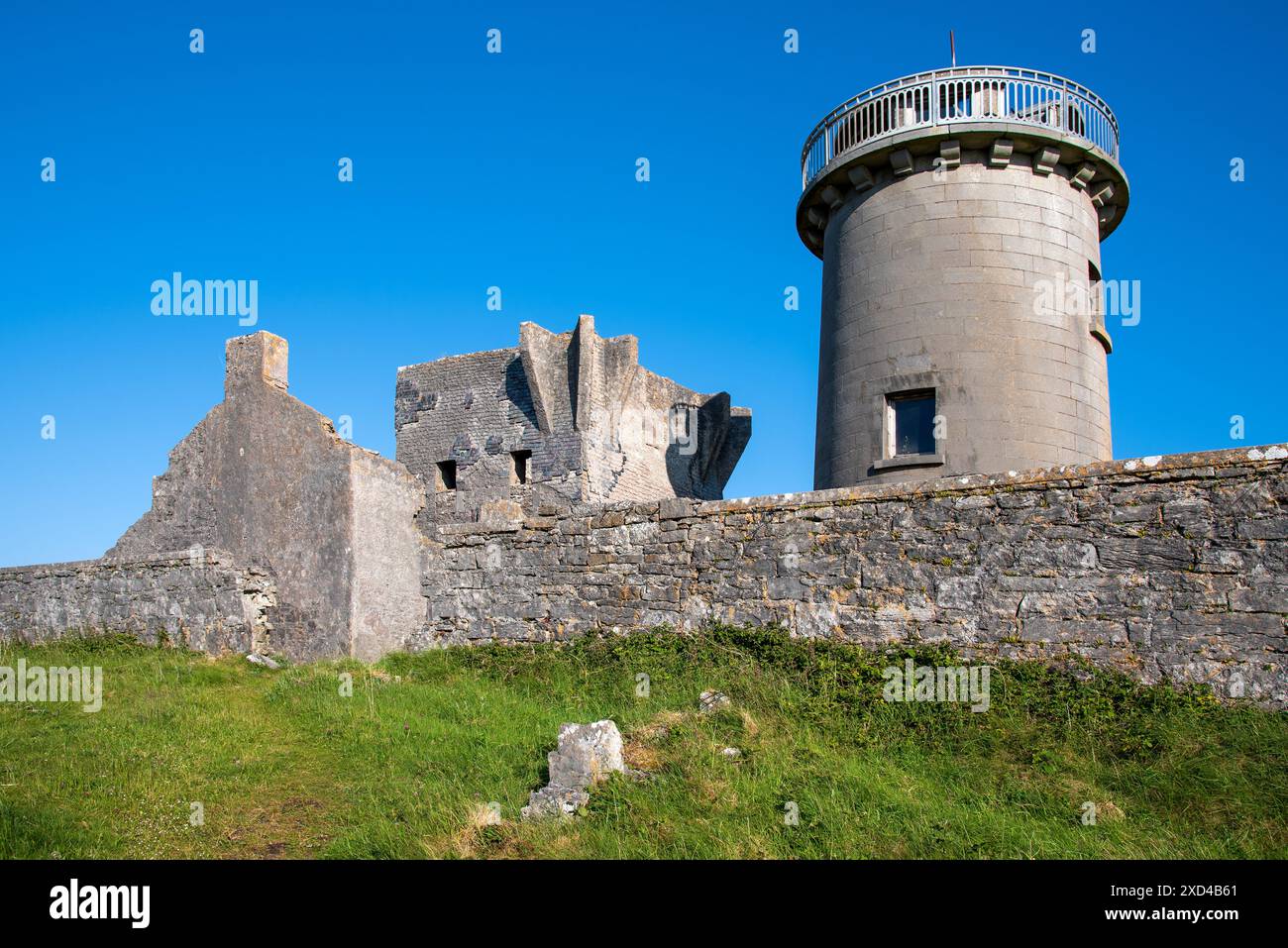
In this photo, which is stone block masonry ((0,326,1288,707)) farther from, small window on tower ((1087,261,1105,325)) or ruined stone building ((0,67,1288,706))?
small window on tower ((1087,261,1105,325))

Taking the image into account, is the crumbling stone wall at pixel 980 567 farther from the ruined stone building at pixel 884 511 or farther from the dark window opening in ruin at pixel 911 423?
the dark window opening in ruin at pixel 911 423

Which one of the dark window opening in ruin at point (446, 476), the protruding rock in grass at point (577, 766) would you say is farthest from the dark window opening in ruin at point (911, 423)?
the dark window opening in ruin at point (446, 476)

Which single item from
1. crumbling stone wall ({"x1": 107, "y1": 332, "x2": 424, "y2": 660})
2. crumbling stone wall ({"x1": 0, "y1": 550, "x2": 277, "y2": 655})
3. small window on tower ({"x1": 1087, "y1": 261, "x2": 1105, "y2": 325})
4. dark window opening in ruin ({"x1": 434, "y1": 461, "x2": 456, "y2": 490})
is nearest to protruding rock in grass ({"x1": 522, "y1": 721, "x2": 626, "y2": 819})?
crumbling stone wall ({"x1": 107, "y1": 332, "x2": 424, "y2": 660})

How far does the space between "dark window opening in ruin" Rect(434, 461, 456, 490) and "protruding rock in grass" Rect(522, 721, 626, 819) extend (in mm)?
15168

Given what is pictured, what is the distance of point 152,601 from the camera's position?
1341cm

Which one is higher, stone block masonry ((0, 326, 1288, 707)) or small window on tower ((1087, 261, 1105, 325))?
small window on tower ((1087, 261, 1105, 325))

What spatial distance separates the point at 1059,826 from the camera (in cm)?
655

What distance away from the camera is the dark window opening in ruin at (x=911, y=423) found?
1312 cm

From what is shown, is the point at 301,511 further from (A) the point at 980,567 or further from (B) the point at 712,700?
(A) the point at 980,567

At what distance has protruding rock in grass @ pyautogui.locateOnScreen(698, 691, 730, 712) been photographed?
893cm

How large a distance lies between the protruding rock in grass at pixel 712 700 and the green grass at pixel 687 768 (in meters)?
0.19

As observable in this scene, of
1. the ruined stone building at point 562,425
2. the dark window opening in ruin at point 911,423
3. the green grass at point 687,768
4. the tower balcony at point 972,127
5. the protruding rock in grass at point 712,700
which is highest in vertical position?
the tower balcony at point 972,127
